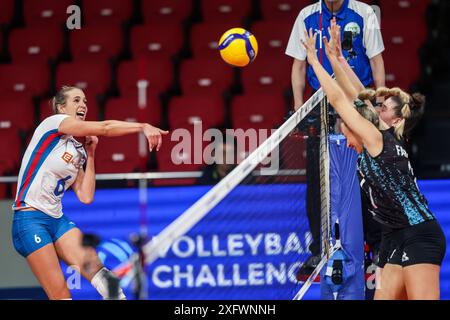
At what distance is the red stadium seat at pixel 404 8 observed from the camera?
10.0 m

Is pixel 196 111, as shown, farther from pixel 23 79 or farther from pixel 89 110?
pixel 23 79

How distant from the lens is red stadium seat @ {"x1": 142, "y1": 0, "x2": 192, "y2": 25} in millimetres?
10750

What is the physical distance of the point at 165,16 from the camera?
10.8 meters

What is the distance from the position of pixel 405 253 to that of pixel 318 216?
1168 mm

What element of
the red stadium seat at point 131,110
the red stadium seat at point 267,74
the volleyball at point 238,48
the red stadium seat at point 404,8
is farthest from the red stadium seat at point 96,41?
the volleyball at point 238,48

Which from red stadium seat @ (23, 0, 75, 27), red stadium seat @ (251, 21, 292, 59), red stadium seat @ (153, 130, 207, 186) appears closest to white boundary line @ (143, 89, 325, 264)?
red stadium seat @ (153, 130, 207, 186)

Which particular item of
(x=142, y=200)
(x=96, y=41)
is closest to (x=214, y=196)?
(x=142, y=200)

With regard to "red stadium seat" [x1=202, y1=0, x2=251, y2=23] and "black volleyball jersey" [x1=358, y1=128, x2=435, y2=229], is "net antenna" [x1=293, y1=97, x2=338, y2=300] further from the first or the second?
"red stadium seat" [x1=202, y1=0, x2=251, y2=23]

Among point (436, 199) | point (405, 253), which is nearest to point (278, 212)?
point (405, 253)

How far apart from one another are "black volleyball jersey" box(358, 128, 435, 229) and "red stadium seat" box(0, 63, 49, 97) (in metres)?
5.41

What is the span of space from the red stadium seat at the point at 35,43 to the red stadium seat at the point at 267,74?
2325mm

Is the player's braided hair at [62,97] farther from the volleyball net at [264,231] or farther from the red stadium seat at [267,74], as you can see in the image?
the red stadium seat at [267,74]

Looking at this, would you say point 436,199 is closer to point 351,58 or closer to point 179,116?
point 351,58

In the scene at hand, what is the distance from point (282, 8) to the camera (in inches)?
414
